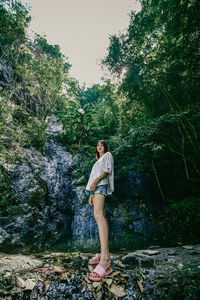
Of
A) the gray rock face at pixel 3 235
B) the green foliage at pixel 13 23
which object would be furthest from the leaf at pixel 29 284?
the green foliage at pixel 13 23

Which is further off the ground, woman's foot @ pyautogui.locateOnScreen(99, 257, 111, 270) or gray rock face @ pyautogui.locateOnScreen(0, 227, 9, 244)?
gray rock face @ pyautogui.locateOnScreen(0, 227, 9, 244)

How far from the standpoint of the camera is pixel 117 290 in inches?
67.4

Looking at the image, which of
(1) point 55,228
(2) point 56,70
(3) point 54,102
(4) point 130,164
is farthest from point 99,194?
(2) point 56,70

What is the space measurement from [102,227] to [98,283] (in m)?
0.65

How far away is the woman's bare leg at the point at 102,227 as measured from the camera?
211 cm

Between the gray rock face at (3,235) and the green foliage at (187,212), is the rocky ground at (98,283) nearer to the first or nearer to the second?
the gray rock face at (3,235)

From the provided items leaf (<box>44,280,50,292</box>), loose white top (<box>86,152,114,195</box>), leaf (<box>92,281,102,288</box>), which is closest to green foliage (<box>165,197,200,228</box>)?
loose white top (<box>86,152,114,195</box>)

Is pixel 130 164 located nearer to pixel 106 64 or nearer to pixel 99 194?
pixel 99 194

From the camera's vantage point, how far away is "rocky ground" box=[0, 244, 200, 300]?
5.39 feet

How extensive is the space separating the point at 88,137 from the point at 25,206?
24.6ft

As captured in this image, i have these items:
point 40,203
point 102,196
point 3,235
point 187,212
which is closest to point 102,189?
point 102,196

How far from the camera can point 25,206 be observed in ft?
15.2

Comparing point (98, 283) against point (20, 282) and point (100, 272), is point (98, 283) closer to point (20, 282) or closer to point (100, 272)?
point (100, 272)

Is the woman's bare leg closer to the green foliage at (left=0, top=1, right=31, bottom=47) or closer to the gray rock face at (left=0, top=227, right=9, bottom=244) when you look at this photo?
the gray rock face at (left=0, top=227, right=9, bottom=244)
